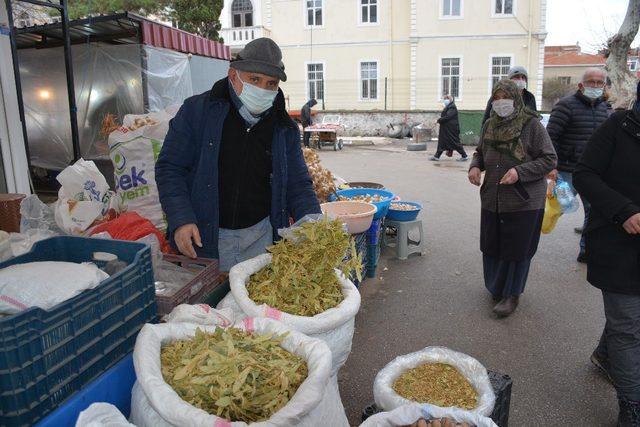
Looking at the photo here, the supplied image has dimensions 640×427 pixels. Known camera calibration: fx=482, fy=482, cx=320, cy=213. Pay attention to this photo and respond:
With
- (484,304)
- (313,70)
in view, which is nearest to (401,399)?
(484,304)

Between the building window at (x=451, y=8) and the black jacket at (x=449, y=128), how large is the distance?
45.0 feet

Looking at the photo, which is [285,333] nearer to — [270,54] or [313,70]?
[270,54]

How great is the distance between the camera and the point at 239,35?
29031mm

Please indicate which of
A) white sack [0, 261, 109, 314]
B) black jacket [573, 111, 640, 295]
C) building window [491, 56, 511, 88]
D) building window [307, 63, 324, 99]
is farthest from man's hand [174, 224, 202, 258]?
building window [307, 63, 324, 99]

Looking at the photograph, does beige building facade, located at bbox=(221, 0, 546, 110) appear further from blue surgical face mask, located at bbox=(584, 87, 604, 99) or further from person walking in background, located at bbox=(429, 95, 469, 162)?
blue surgical face mask, located at bbox=(584, 87, 604, 99)

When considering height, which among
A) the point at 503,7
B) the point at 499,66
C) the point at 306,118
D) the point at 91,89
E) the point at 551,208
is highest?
the point at 503,7

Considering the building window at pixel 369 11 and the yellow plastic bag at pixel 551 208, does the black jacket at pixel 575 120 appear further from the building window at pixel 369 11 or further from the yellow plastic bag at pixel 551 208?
the building window at pixel 369 11

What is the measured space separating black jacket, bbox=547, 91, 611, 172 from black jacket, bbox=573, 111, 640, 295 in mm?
2681

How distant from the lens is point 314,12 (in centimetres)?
2833

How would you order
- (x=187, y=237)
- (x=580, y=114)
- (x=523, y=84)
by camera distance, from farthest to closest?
(x=580, y=114), (x=523, y=84), (x=187, y=237)

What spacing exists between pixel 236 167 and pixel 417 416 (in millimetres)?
1540

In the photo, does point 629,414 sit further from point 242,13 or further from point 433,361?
point 242,13

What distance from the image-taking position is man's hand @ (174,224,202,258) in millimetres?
2410

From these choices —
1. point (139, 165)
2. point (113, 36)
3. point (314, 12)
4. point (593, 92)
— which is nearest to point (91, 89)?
point (113, 36)
